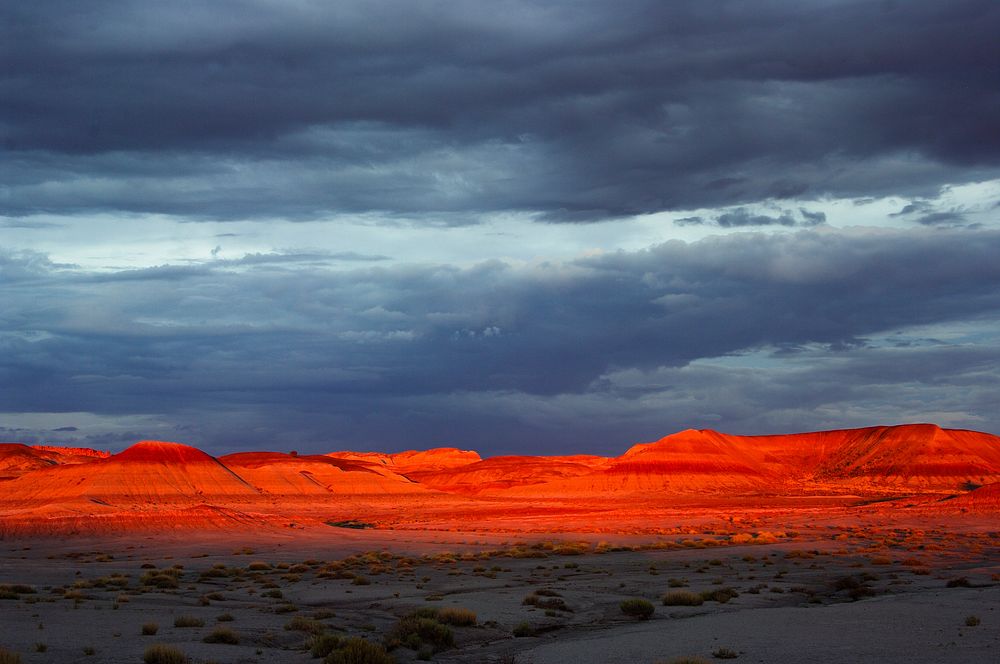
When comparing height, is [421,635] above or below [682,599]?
above

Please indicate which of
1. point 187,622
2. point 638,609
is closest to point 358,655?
point 187,622

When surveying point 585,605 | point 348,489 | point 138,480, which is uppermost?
point 138,480

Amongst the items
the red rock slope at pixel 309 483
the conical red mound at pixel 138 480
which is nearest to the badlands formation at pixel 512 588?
the conical red mound at pixel 138 480

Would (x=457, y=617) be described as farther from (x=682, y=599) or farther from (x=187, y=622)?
(x=682, y=599)

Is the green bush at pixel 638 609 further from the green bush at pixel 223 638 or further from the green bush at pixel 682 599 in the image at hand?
the green bush at pixel 223 638

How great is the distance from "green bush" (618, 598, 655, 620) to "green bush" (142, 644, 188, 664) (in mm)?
14659

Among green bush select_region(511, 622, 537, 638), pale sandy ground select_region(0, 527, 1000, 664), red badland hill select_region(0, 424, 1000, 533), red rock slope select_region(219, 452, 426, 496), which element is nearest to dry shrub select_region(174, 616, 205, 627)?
pale sandy ground select_region(0, 527, 1000, 664)

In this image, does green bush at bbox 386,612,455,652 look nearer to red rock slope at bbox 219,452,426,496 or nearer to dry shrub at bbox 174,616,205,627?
dry shrub at bbox 174,616,205,627

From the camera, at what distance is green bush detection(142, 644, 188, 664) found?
20973 millimetres

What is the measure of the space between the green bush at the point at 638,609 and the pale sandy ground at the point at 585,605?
18.2 inches

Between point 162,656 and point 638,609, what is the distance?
15304 millimetres

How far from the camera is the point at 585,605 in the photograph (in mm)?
33656

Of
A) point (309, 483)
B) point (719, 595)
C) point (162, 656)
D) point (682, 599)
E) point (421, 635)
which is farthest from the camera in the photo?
point (309, 483)

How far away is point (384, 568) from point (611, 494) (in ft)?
440
